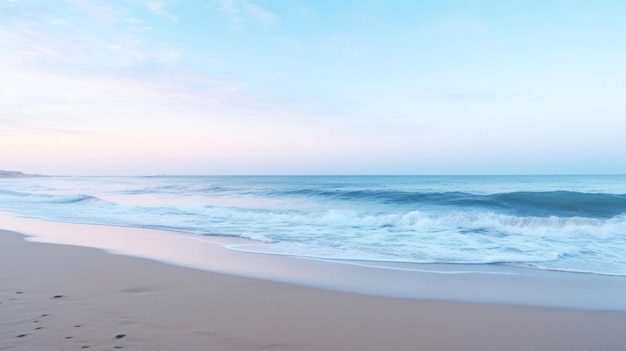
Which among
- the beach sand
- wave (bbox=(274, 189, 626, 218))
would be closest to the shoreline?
the beach sand

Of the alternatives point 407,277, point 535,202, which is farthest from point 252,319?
point 535,202

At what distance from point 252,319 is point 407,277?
Result: 9.63 ft

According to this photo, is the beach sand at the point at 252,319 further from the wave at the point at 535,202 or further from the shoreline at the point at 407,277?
the wave at the point at 535,202

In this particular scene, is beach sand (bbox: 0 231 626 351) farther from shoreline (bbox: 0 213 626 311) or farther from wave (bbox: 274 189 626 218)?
wave (bbox: 274 189 626 218)

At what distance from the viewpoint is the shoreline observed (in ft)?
17.0

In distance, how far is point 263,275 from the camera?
6227 millimetres

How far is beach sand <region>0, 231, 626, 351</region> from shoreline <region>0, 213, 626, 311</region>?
12.3 inches

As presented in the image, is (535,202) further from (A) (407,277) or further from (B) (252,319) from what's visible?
(B) (252,319)

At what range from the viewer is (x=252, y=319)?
13.9 ft

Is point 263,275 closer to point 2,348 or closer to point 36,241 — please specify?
point 2,348

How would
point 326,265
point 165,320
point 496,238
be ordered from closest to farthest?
1. point 165,320
2. point 326,265
3. point 496,238

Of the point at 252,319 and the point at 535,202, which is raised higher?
the point at 535,202

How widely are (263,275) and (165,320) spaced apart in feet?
7.28

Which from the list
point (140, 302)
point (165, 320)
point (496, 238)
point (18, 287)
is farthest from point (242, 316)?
point (496, 238)
